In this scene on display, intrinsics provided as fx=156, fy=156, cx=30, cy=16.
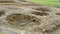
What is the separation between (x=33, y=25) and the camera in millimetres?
3885

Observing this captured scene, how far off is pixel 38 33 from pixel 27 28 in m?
0.40

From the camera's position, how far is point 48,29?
140 inches

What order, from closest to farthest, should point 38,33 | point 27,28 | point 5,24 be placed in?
point 38,33 < point 27,28 < point 5,24

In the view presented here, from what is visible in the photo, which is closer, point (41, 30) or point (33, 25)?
point (41, 30)

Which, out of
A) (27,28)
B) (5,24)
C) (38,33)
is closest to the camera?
(38,33)

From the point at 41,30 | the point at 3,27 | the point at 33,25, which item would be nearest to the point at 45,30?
the point at 41,30

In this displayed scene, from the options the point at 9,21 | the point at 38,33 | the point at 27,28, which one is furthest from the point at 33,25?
the point at 9,21

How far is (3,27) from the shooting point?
12.9ft

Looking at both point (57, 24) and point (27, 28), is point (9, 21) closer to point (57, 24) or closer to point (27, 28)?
point (27, 28)

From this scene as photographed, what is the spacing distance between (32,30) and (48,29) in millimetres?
367

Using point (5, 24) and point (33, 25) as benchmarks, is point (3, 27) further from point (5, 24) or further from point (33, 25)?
point (33, 25)

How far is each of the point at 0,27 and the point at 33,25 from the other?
836 mm

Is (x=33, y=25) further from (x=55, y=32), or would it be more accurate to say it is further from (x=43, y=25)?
(x=55, y=32)

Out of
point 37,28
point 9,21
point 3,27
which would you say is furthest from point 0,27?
point 37,28
